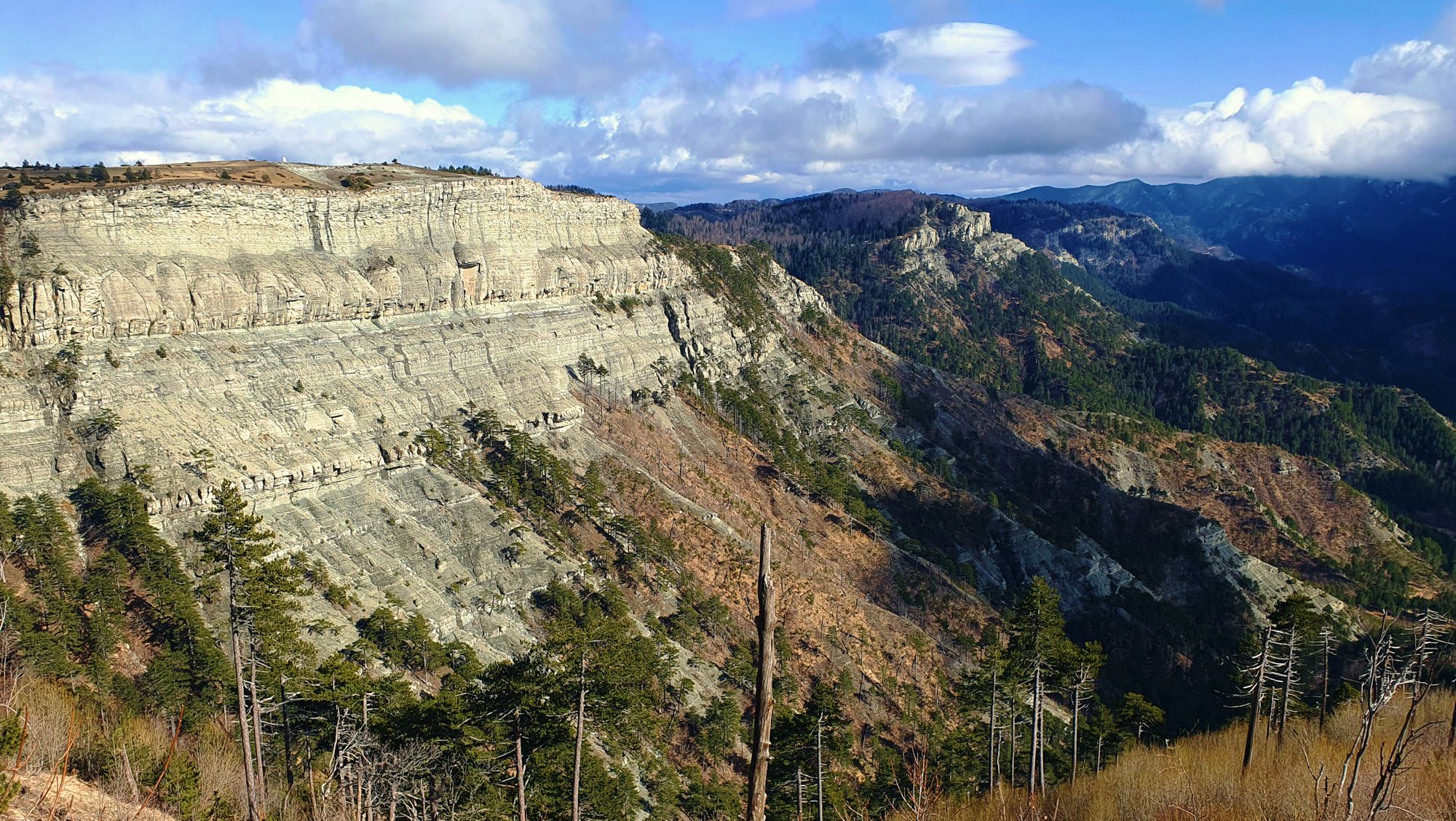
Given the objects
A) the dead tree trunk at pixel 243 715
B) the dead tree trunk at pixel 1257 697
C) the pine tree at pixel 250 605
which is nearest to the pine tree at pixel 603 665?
the dead tree trunk at pixel 243 715

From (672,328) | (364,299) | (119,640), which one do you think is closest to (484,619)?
(119,640)

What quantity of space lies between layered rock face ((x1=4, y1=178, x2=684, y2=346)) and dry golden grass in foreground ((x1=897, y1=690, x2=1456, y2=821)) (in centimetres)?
5551

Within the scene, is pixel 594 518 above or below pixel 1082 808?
below

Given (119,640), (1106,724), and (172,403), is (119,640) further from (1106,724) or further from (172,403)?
(1106,724)

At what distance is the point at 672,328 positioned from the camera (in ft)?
323

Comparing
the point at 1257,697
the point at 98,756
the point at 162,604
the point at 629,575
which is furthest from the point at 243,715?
the point at 629,575

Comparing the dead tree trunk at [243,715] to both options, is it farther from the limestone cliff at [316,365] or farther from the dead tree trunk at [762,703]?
the dead tree trunk at [762,703]

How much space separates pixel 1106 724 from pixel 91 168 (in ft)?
260

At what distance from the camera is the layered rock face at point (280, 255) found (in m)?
49.4

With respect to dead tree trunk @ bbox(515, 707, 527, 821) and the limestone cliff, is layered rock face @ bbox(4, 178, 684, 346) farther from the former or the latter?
dead tree trunk @ bbox(515, 707, 527, 821)

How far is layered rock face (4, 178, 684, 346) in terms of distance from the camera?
49406 mm

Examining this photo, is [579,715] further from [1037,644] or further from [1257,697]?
[1257,697]

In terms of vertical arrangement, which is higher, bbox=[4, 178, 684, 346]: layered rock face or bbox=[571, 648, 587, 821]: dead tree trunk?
bbox=[4, 178, 684, 346]: layered rock face

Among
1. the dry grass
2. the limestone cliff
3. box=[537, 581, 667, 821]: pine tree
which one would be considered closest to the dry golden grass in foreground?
box=[537, 581, 667, 821]: pine tree
